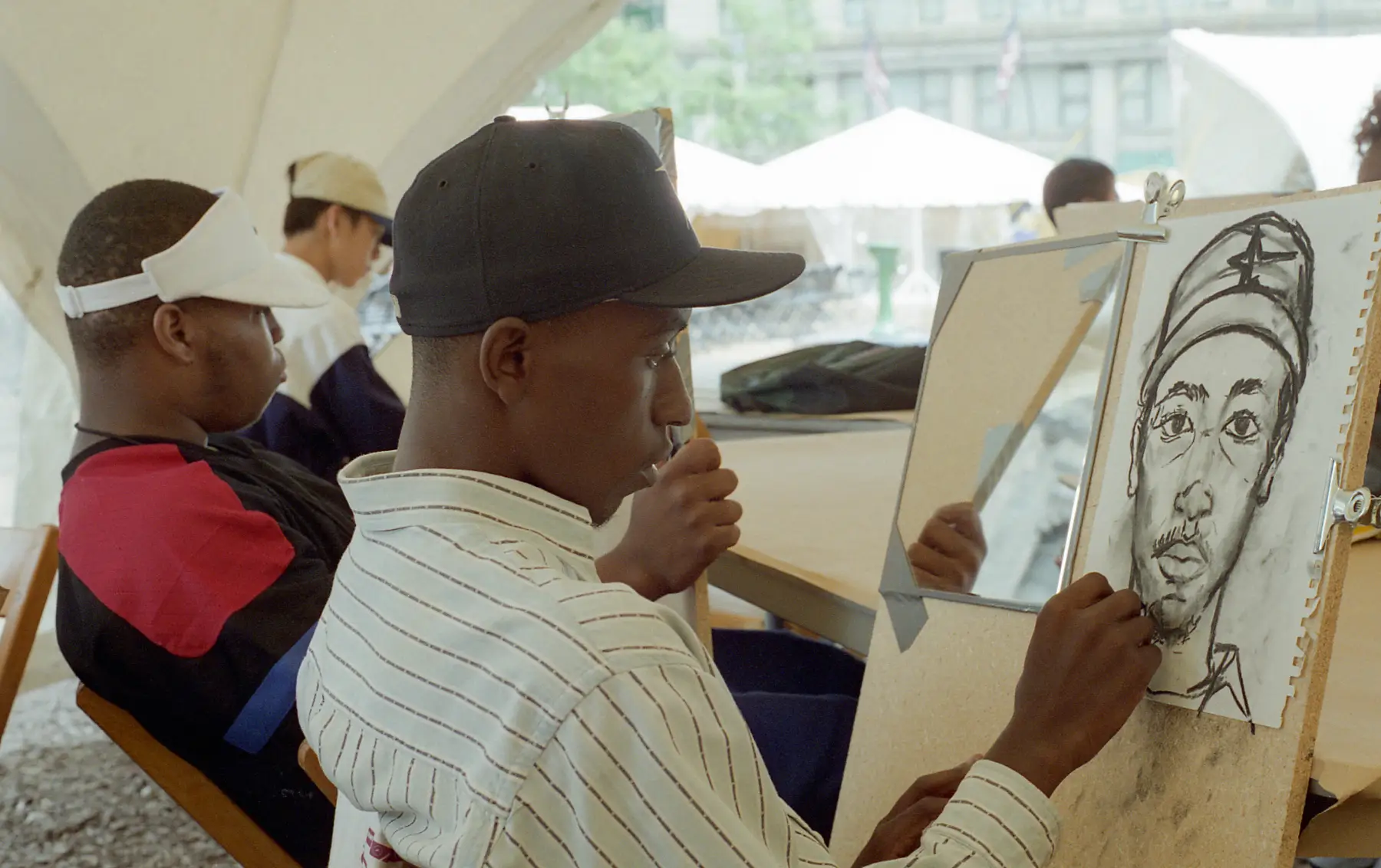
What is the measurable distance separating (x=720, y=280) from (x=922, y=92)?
1063 centimetres

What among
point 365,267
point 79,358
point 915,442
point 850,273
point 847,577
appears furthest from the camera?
point 850,273

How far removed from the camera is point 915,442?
133 cm

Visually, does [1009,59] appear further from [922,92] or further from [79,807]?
[79,807]

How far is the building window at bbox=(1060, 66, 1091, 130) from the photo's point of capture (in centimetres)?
1055

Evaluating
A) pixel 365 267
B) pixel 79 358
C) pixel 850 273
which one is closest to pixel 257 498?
pixel 79 358

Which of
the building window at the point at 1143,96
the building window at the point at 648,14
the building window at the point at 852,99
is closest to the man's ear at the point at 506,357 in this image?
the building window at the point at 648,14

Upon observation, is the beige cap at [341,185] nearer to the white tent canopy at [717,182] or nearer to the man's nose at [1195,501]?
the man's nose at [1195,501]

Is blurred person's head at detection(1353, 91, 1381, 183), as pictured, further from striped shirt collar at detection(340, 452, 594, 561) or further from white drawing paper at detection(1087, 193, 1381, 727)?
striped shirt collar at detection(340, 452, 594, 561)

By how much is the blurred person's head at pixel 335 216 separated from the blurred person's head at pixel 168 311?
3.83 ft

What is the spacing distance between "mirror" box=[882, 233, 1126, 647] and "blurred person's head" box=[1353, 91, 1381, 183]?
976mm

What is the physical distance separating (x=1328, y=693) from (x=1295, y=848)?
28cm

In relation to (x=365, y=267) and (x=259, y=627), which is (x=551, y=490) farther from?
(x=365, y=267)

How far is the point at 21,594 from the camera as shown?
1.49 m

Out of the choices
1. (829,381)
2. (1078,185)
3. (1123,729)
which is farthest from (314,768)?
(1078,185)
